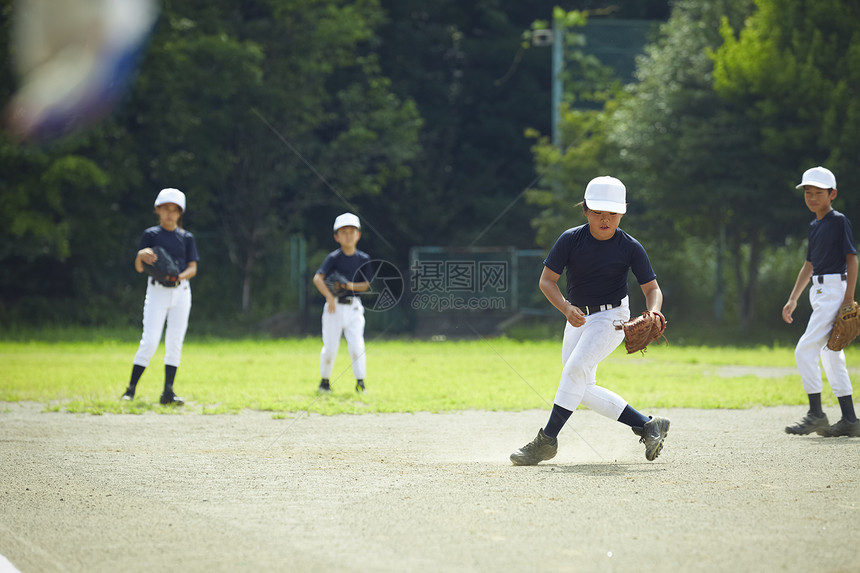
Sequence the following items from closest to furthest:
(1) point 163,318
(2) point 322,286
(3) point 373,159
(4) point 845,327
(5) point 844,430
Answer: (4) point 845,327, (5) point 844,430, (1) point 163,318, (2) point 322,286, (3) point 373,159

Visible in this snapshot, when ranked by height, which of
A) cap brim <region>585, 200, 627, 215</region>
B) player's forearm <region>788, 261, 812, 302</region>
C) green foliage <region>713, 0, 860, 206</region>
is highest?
green foliage <region>713, 0, 860, 206</region>

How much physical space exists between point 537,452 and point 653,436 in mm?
898

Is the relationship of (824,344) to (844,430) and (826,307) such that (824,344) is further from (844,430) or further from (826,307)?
(844,430)

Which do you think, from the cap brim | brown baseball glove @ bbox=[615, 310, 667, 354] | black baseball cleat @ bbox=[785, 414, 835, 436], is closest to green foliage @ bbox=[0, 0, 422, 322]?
black baseball cleat @ bbox=[785, 414, 835, 436]

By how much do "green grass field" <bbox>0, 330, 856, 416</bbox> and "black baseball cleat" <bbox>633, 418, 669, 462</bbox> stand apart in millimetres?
3353

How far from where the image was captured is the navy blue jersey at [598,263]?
293 inches

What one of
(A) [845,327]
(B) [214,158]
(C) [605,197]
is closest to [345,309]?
(C) [605,197]

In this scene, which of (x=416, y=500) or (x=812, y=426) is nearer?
(x=416, y=500)

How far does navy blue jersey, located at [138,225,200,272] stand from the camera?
1141 cm

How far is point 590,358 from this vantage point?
7.43 m

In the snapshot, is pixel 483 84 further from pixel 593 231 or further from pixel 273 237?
pixel 593 231

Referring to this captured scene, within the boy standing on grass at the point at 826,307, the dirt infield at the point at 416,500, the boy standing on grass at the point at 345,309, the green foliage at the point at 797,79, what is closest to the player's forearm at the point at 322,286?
the boy standing on grass at the point at 345,309

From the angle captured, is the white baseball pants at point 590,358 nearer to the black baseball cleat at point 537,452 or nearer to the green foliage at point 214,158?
the black baseball cleat at point 537,452

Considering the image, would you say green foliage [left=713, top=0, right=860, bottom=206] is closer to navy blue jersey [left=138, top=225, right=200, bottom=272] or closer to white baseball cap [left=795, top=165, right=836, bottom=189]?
white baseball cap [left=795, top=165, right=836, bottom=189]
